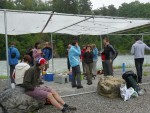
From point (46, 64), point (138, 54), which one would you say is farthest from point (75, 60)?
point (138, 54)

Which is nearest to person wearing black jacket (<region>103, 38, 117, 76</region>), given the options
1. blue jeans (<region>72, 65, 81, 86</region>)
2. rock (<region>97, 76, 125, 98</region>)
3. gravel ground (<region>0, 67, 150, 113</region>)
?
blue jeans (<region>72, 65, 81, 86</region>)

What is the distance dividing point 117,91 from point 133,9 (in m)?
81.8

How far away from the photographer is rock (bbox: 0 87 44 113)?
6539 mm

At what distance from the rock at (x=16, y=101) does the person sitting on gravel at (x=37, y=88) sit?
146 millimetres

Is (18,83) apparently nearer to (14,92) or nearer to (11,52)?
(14,92)

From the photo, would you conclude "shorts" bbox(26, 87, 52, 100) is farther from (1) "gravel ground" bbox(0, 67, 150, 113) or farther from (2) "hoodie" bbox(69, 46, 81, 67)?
(2) "hoodie" bbox(69, 46, 81, 67)

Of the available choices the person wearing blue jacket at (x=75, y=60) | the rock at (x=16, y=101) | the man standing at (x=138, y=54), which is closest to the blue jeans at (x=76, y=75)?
the person wearing blue jacket at (x=75, y=60)

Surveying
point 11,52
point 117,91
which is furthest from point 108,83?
point 11,52

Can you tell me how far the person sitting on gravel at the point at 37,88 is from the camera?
6416 millimetres

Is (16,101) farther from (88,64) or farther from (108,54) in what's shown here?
(108,54)

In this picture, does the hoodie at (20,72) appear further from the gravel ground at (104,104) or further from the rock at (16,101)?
the gravel ground at (104,104)

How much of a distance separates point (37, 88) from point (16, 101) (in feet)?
1.78

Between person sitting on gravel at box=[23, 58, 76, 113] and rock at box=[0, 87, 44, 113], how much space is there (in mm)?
146

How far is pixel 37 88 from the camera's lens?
6.67 m
